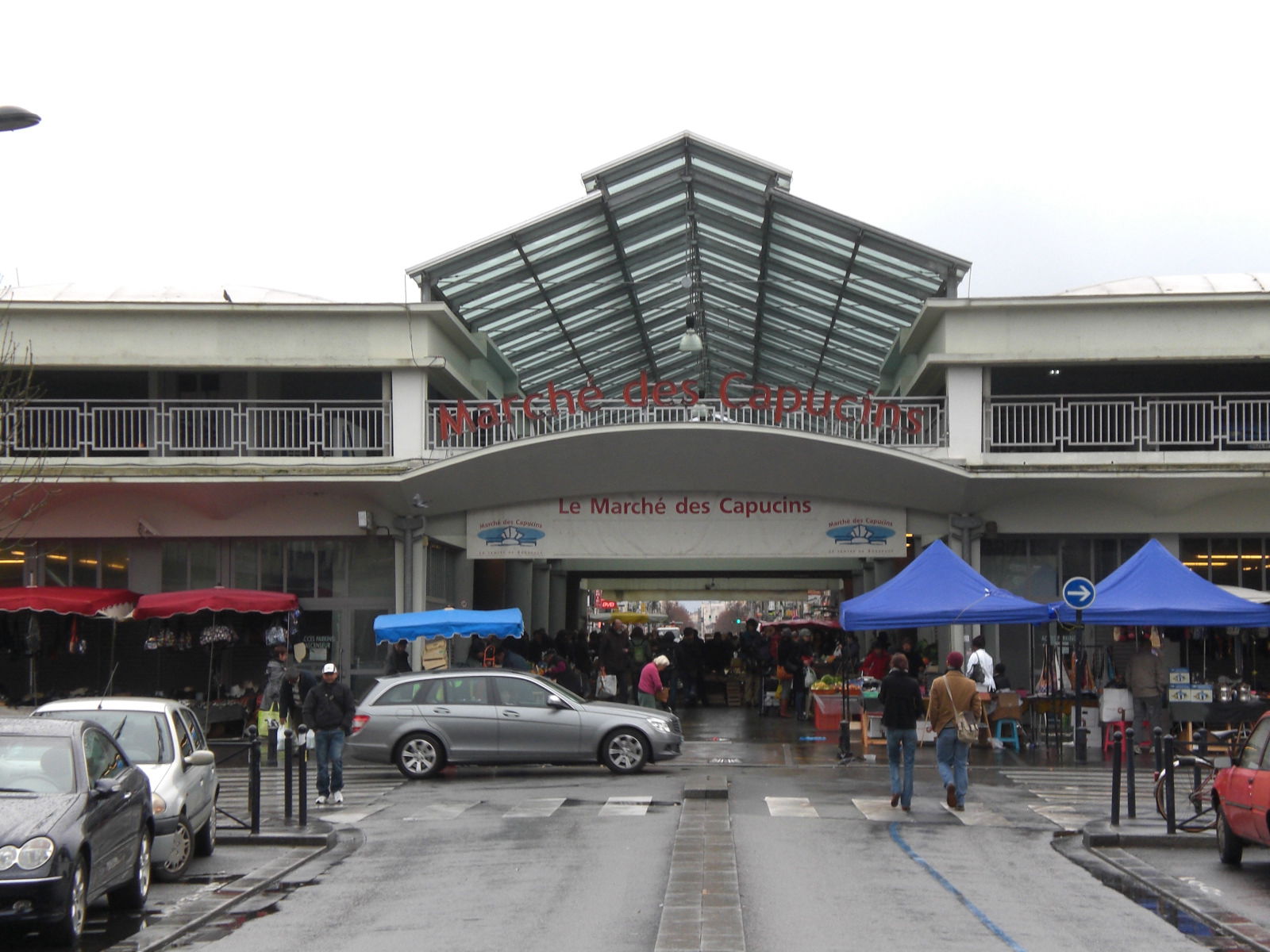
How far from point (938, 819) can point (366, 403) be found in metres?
15.0

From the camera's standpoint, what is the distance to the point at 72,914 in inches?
365

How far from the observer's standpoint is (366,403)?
2739 centimetres

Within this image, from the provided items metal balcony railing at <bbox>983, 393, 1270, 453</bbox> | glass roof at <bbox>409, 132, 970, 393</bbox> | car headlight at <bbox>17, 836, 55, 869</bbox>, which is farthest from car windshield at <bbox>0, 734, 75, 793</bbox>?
metal balcony railing at <bbox>983, 393, 1270, 453</bbox>

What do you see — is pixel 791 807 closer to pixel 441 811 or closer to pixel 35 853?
pixel 441 811

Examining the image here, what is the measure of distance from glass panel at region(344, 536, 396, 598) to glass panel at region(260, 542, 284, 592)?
4.15ft

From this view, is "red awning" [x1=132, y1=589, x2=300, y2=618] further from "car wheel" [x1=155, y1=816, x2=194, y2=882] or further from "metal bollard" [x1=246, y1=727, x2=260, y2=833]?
"car wheel" [x1=155, y1=816, x2=194, y2=882]

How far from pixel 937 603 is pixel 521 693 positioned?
6.05m

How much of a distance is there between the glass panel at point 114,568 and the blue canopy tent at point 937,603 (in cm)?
1351

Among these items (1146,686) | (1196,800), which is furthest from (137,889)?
(1146,686)

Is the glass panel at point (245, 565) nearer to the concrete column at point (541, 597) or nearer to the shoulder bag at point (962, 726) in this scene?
the concrete column at point (541, 597)

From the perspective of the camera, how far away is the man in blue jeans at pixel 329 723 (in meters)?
17.2

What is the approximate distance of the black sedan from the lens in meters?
9.07

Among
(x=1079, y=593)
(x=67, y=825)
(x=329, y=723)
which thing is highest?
(x=1079, y=593)

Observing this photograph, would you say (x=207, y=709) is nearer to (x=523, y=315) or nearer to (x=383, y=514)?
(x=383, y=514)
